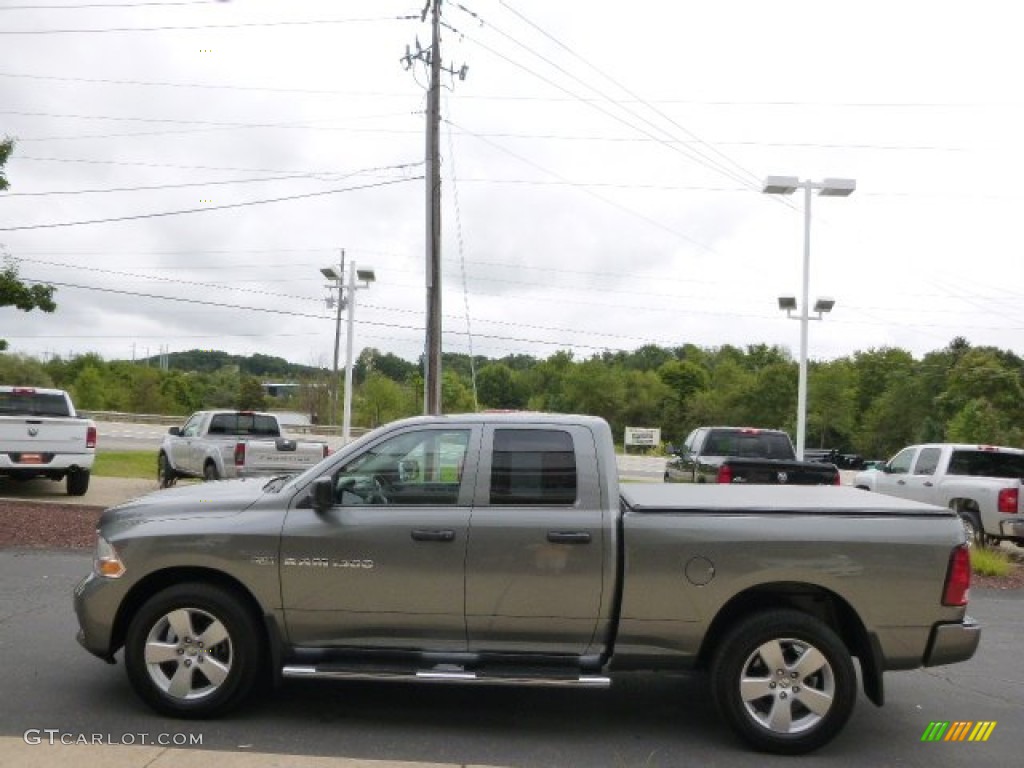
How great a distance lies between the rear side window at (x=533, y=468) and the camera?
5.32m

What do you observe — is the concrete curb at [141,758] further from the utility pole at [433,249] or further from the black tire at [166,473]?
the black tire at [166,473]

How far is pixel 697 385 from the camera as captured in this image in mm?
86812

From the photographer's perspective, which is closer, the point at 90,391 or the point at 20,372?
the point at 20,372

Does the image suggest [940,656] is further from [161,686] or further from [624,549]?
[161,686]

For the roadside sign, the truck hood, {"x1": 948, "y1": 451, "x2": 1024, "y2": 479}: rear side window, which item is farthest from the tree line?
the truck hood

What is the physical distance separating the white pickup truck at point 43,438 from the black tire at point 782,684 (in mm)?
13761

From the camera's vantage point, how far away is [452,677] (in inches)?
196

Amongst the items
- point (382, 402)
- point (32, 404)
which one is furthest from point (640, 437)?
point (32, 404)

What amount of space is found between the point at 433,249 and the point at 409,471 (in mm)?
14812

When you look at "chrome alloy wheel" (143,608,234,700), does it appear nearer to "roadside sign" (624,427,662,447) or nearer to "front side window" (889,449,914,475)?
"front side window" (889,449,914,475)

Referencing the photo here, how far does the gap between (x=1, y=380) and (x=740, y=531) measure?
2901 inches

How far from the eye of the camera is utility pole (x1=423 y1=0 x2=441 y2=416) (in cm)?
1970

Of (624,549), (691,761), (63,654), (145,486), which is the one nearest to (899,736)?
(691,761)

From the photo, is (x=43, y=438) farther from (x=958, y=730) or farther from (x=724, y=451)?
(x=958, y=730)
